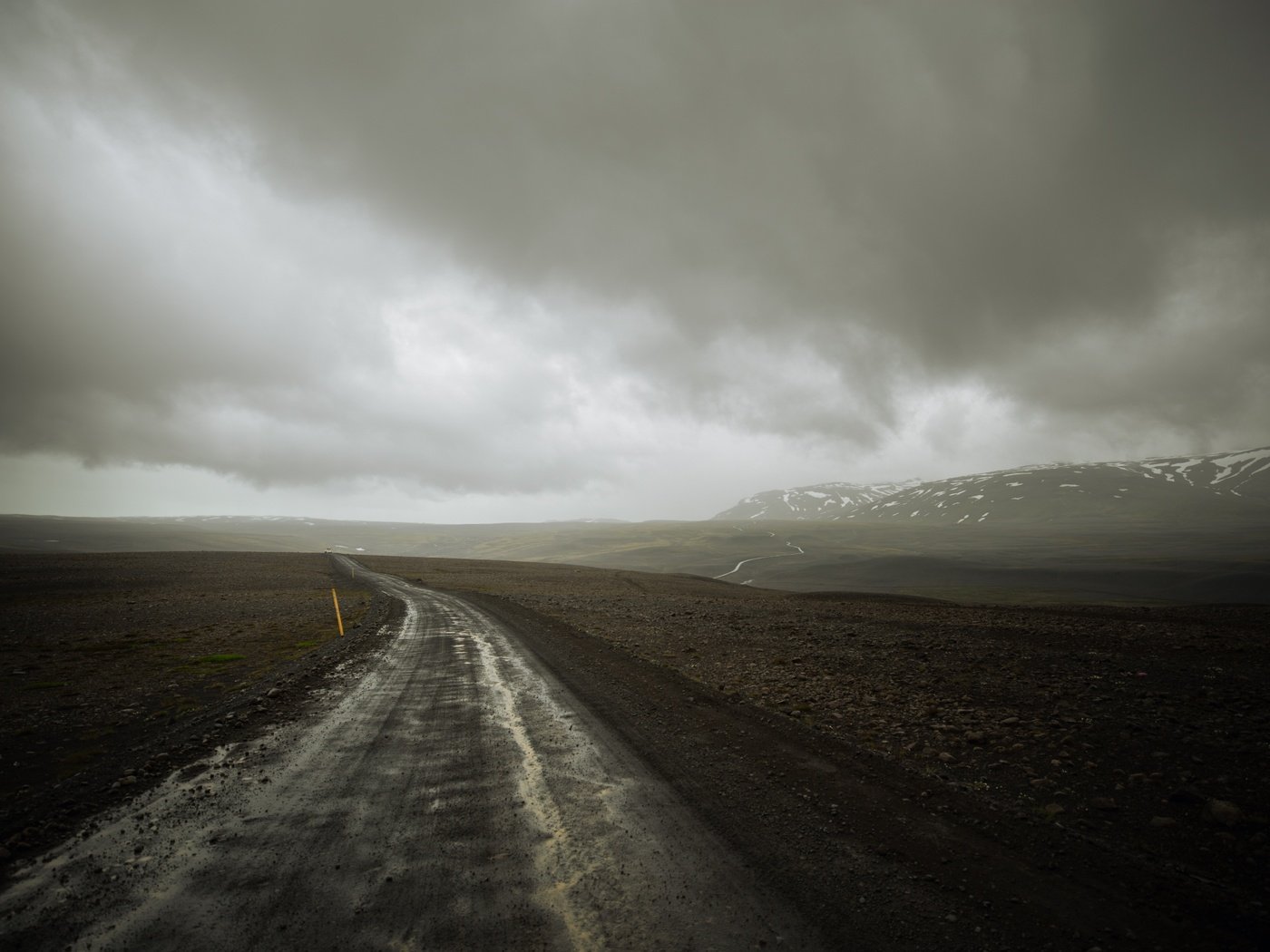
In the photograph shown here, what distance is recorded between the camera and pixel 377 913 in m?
4.17

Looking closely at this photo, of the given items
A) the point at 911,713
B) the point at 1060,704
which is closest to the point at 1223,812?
the point at 1060,704

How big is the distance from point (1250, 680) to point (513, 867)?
15.7 meters

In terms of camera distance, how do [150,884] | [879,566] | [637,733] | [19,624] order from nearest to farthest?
[150,884] → [637,733] → [19,624] → [879,566]

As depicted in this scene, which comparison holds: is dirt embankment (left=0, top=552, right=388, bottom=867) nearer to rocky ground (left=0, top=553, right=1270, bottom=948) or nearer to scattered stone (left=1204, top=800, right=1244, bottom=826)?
rocky ground (left=0, top=553, right=1270, bottom=948)

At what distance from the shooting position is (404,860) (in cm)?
495

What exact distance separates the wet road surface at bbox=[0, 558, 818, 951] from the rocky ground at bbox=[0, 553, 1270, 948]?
3.25ft

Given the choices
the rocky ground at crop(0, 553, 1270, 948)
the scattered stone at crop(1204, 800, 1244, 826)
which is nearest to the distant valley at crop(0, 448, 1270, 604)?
the rocky ground at crop(0, 553, 1270, 948)

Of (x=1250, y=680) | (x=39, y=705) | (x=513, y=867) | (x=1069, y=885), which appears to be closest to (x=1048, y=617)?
(x=1250, y=680)

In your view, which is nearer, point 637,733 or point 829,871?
point 829,871

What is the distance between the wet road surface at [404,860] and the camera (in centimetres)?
397

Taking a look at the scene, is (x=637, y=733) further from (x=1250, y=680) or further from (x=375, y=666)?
(x=1250, y=680)

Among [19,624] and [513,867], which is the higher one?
[513,867]

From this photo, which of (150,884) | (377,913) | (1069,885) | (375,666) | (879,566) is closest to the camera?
(377,913)

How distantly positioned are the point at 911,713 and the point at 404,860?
9.33 m
